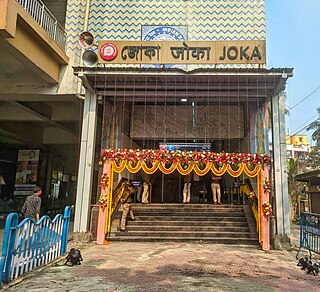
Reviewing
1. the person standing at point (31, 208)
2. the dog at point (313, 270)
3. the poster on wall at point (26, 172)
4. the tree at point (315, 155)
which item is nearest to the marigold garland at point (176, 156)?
the person standing at point (31, 208)

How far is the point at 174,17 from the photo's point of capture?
10.8 m

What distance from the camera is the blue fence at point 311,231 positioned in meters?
6.45

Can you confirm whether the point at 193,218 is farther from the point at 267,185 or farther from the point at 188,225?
the point at 267,185

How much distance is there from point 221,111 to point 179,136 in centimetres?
199

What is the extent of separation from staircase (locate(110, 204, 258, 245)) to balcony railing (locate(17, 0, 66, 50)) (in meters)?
6.70

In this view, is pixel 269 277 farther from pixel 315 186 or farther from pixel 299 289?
pixel 315 186

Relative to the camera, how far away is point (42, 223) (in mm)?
5652

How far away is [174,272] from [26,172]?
13749mm

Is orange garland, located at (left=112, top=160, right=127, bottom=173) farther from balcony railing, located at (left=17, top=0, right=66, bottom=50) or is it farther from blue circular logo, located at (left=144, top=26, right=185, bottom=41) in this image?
blue circular logo, located at (left=144, top=26, right=185, bottom=41)

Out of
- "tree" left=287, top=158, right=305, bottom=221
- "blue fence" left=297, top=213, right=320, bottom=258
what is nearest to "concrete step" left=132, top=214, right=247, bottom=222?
"blue fence" left=297, top=213, right=320, bottom=258

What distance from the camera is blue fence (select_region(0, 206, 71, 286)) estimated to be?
4.36 metres

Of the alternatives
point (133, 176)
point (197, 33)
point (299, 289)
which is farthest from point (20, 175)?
point (299, 289)

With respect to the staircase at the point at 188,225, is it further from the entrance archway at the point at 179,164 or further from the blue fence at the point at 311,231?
the blue fence at the point at 311,231

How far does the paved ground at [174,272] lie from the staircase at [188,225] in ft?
3.74
